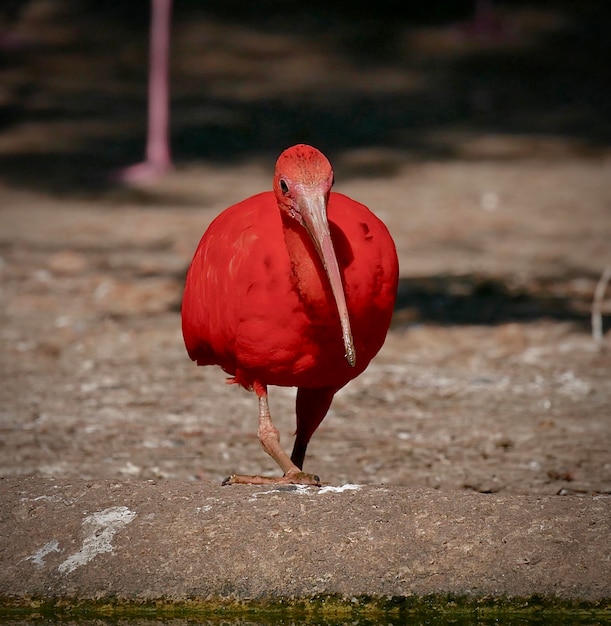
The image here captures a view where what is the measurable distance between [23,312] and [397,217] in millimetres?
2970

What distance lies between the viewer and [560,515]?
128 inches

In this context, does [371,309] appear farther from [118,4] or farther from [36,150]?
[118,4]

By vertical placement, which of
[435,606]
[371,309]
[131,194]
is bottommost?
[131,194]

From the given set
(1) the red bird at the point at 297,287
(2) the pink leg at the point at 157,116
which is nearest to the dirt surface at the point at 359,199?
(2) the pink leg at the point at 157,116

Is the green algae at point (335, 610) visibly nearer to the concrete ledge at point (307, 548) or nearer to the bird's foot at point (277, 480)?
the concrete ledge at point (307, 548)

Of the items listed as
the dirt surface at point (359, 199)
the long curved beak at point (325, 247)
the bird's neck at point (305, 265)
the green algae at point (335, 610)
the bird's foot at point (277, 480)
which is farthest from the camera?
the dirt surface at point (359, 199)

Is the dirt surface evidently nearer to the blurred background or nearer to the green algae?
the blurred background

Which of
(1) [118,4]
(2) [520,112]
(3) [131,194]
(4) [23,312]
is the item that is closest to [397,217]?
(3) [131,194]

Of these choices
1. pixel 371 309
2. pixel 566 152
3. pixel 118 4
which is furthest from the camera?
pixel 118 4

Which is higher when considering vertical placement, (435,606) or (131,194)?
(435,606)

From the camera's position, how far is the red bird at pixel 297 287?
3318mm

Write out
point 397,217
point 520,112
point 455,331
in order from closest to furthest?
point 455,331, point 397,217, point 520,112

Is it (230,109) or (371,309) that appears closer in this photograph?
(371,309)

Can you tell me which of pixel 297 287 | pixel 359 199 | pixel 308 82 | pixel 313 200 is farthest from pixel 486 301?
pixel 308 82
